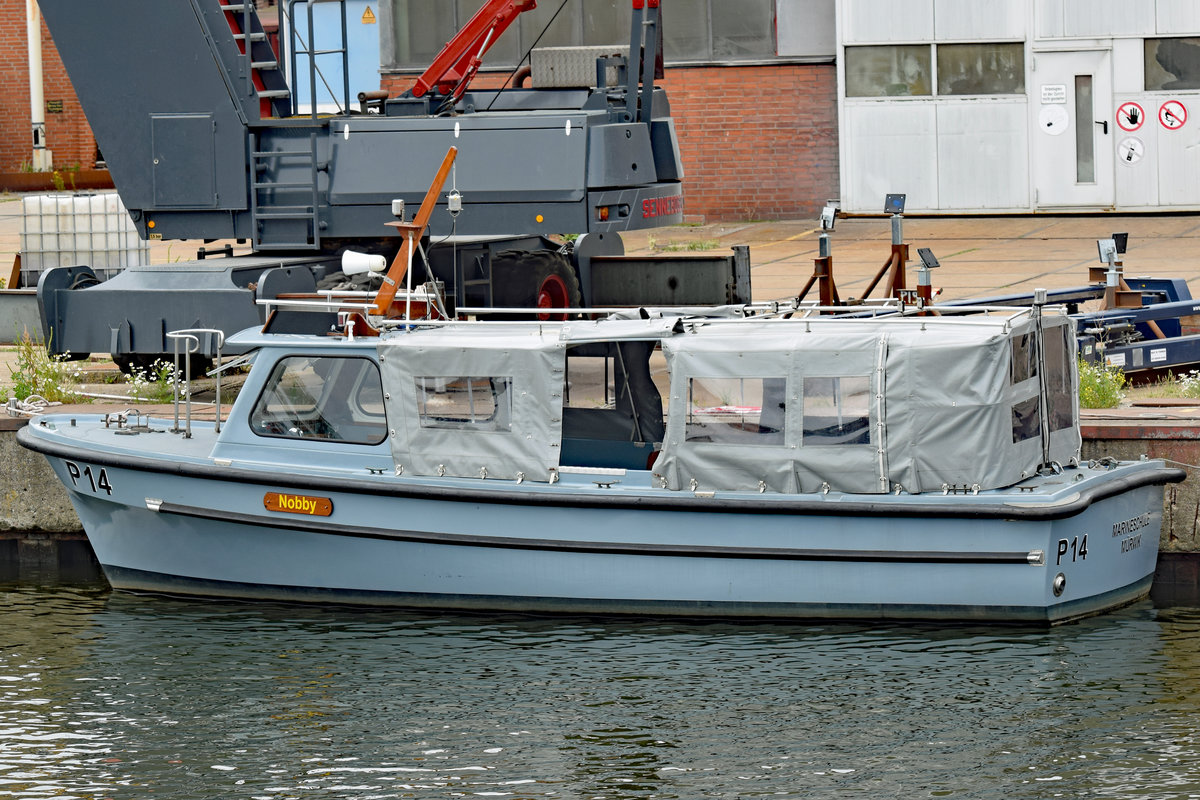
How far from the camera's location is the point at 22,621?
1080cm

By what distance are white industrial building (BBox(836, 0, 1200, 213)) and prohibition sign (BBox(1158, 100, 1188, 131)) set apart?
1 cm

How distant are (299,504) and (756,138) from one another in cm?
1658

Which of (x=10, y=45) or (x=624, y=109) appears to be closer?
(x=624, y=109)

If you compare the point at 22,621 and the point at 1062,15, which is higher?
the point at 1062,15

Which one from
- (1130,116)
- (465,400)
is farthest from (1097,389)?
(1130,116)

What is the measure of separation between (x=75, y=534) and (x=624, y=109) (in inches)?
213

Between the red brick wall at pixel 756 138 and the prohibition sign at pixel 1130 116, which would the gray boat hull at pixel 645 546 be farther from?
the red brick wall at pixel 756 138

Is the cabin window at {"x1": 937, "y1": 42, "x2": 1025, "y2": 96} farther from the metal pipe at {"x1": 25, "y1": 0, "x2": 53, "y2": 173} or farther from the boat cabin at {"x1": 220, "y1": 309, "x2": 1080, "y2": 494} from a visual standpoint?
the metal pipe at {"x1": 25, "y1": 0, "x2": 53, "y2": 173}

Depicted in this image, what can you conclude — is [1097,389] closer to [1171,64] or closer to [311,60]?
[311,60]

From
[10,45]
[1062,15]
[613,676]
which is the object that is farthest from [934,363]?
[10,45]

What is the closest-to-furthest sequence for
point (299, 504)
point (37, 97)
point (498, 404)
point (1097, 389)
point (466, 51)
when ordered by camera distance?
point (498, 404) → point (299, 504) → point (1097, 389) → point (466, 51) → point (37, 97)

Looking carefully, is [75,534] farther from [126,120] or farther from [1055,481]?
[1055,481]

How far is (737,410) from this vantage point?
978 centimetres

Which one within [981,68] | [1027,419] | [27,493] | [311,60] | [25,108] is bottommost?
[27,493]
